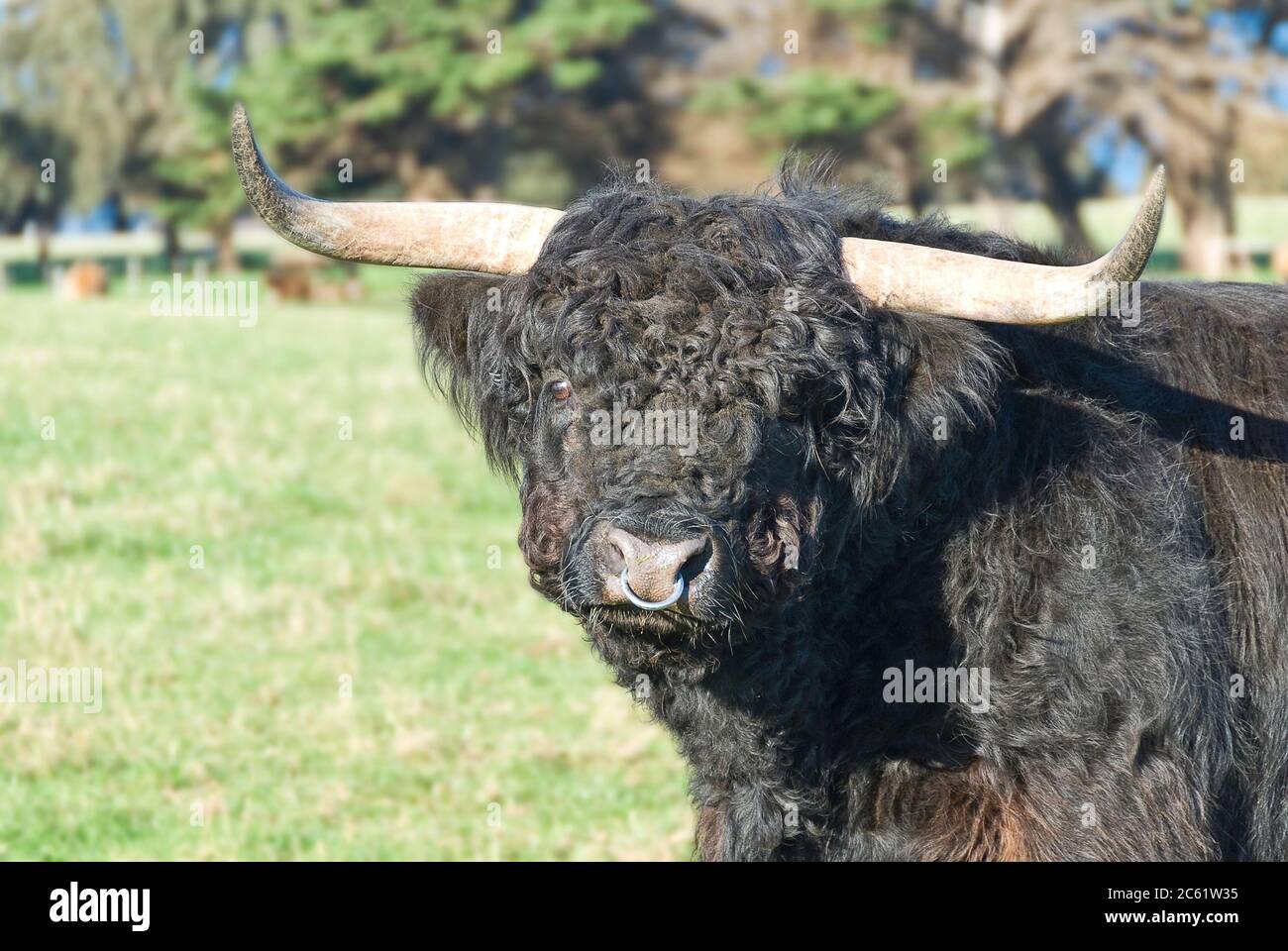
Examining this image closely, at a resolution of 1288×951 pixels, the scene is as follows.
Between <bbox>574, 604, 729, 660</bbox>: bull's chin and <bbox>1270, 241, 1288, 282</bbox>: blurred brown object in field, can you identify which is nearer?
<bbox>574, 604, 729, 660</bbox>: bull's chin

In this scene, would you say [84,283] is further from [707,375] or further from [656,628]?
[656,628]

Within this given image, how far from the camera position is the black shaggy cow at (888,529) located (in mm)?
3750

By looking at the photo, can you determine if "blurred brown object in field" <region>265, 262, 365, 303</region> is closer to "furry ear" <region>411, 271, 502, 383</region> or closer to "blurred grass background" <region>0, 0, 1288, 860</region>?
"blurred grass background" <region>0, 0, 1288, 860</region>

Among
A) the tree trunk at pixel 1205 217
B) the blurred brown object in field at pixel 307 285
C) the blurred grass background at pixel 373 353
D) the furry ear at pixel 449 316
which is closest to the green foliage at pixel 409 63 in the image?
the blurred grass background at pixel 373 353

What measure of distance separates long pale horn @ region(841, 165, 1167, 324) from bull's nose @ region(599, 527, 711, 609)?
1004 millimetres

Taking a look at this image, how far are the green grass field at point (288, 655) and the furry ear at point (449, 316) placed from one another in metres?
2.00

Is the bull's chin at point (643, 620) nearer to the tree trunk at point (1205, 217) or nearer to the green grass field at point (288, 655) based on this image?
the green grass field at point (288, 655)

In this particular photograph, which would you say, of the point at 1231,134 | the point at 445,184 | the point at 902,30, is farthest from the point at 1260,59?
the point at 445,184

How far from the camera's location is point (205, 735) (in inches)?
259

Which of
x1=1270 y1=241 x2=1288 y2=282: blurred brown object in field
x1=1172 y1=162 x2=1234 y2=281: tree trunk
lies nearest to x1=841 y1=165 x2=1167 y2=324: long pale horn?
x1=1270 y1=241 x2=1288 y2=282: blurred brown object in field

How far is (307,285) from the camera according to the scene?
33844 millimetres

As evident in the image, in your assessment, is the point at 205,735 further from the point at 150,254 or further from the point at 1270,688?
the point at 150,254

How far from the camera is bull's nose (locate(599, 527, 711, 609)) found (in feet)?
11.2

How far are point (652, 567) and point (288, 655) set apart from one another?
15.5 feet
